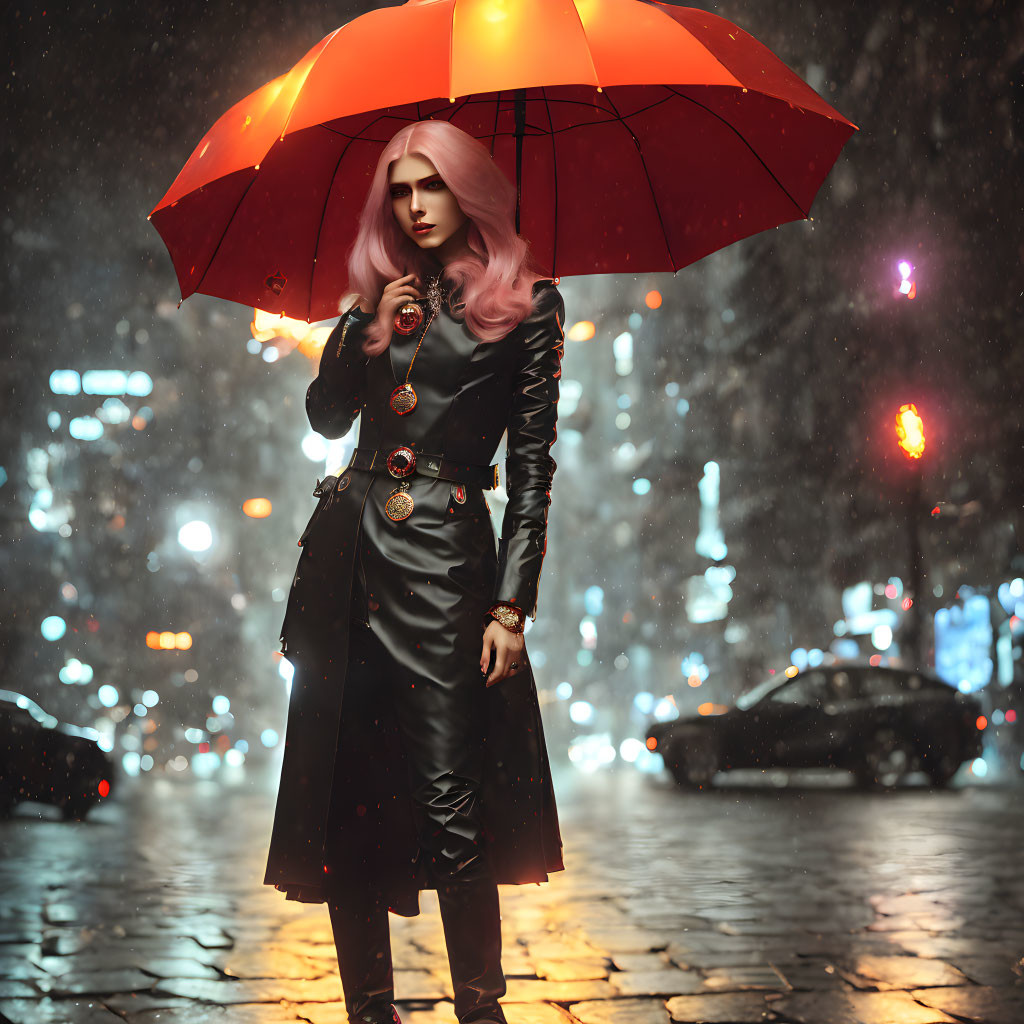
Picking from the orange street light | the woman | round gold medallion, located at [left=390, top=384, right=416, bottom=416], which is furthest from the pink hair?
the orange street light

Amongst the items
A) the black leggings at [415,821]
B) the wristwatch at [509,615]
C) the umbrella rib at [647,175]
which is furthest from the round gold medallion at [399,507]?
the umbrella rib at [647,175]

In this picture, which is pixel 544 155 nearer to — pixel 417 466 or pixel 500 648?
pixel 417 466

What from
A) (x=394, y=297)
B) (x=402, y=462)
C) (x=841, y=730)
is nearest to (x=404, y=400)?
(x=402, y=462)

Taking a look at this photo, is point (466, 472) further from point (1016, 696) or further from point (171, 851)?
point (1016, 696)

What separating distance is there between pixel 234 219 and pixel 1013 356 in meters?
19.6

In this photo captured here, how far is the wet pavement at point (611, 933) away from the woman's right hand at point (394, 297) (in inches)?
82.4

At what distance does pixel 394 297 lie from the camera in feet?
10.5

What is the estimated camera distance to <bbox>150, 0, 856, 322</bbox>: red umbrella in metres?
3.32

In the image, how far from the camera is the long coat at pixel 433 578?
122 inches

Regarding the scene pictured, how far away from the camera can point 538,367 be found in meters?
3.23

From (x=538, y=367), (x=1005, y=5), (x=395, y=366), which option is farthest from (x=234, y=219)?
(x=1005, y=5)

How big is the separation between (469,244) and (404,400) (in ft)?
1.56

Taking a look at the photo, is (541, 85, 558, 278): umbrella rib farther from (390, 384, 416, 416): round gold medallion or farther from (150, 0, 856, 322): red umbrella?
(390, 384, 416, 416): round gold medallion

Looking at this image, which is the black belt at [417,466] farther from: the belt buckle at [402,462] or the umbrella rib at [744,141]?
the umbrella rib at [744,141]
